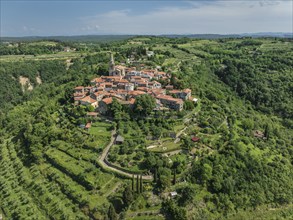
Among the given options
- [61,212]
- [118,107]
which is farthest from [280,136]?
[61,212]

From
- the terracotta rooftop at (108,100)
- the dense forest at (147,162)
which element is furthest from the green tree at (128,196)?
the terracotta rooftop at (108,100)

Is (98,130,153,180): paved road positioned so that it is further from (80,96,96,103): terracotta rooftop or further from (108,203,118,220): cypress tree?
(80,96,96,103): terracotta rooftop

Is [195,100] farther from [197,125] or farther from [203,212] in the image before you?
[203,212]

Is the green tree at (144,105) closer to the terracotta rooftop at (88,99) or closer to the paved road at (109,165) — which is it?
the paved road at (109,165)

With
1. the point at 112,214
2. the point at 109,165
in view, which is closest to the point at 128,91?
the point at 109,165

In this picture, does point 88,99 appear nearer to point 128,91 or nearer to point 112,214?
point 128,91

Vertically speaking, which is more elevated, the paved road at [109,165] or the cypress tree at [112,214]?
the paved road at [109,165]

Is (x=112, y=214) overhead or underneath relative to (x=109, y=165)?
underneath

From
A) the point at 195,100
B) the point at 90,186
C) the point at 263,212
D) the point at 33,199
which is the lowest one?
the point at 263,212
